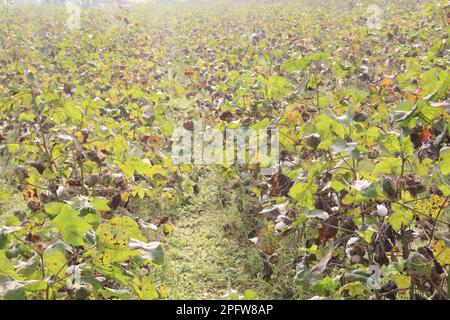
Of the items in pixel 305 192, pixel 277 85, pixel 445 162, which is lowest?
pixel 305 192

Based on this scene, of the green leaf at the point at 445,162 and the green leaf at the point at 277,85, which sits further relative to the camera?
the green leaf at the point at 277,85

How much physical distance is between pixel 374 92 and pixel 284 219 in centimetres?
143

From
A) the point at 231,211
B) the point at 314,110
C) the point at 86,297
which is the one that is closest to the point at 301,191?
the point at 86,297

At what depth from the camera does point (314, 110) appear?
2.91 m

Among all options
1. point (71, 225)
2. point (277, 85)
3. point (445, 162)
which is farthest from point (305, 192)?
point (277, 85)

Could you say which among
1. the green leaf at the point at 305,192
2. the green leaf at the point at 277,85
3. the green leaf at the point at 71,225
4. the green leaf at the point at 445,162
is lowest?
the green leaf at the point at 305,192

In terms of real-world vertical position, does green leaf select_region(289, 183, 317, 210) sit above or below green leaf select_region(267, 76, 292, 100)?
below

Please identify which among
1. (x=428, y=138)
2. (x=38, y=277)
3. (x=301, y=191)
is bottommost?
(x=38, y=277)

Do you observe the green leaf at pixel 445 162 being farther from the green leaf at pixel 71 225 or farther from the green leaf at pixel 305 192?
the green leaf at pixel 71 225

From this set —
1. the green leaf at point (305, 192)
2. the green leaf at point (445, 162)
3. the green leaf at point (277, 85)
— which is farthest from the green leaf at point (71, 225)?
the green leaf at point (277, 85)

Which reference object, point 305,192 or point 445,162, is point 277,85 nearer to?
point 305,192

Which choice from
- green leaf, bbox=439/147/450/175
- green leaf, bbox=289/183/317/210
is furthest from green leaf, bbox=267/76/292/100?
green leaf, bbox=439/147/450/175

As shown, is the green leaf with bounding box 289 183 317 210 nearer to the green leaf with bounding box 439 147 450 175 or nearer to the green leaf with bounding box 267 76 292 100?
the green leaf with bounding box 439 147 450 175
